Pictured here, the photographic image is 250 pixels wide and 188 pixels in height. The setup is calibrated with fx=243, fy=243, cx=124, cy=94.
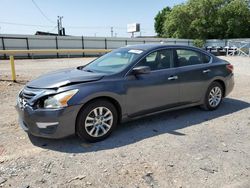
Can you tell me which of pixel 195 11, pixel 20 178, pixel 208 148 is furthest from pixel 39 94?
pixel 195 11

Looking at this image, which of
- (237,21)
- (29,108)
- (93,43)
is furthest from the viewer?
(237,21)

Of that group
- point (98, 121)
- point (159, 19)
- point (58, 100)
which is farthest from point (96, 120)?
point (159, 19)

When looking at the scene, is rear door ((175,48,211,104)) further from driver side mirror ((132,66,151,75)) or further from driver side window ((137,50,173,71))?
driver side mirror ((132,66,151,75))

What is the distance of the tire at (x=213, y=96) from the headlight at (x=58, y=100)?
10.6 feet

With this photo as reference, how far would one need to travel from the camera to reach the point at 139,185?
284 centimetres

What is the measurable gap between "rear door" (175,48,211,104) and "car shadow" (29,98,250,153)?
0.39 metres

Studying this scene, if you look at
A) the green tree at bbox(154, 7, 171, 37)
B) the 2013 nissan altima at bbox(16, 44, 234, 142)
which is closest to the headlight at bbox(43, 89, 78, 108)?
the 2013 nissan altima at bbox(16, 44, 234, 142)

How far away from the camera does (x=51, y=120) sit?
352 cm

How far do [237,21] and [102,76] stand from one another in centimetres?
3950

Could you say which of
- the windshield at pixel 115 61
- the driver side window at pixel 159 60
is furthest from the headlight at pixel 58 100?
the driver side window at pixel 159 60

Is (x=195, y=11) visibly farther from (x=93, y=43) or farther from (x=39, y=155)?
(x=39, y=155)

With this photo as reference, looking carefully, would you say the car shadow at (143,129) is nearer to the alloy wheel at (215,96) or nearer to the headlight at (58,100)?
the alloy wheel at (215,96)

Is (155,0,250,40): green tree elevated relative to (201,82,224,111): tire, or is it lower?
elevated

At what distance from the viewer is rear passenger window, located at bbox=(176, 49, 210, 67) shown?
5.02 metres
